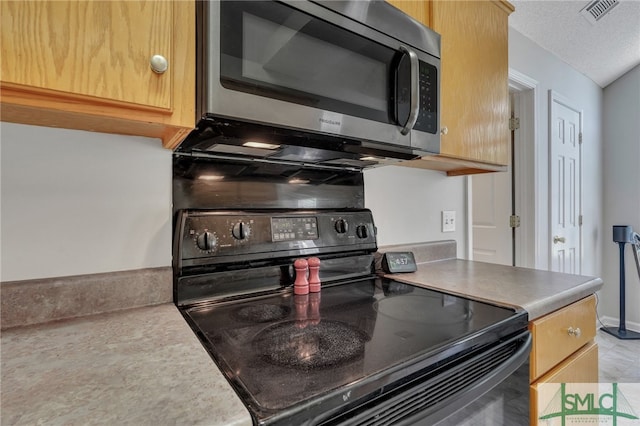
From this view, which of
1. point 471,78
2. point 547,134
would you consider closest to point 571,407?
point 471,78

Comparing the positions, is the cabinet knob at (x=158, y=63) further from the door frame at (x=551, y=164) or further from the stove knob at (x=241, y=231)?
the door frame at (x=551, y=164)

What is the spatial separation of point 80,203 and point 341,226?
786mm

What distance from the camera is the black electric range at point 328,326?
51cm

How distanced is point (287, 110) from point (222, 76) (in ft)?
0.49

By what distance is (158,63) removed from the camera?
604mm

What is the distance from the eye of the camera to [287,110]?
0.71 metres

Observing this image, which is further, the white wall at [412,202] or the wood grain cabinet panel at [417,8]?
the white wall at [412,202]

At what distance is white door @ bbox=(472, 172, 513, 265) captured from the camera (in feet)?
8.13

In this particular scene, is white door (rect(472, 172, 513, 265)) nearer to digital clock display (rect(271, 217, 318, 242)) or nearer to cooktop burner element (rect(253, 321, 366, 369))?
digital clock display (rect(271, 217, 318, 242))

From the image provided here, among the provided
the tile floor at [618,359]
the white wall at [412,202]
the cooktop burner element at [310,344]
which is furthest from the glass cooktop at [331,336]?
the tile floor at [618,359]

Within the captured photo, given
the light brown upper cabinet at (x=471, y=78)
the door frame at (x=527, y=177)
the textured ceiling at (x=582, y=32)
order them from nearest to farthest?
the light brown upper cabinet at (x=471, y=78), the textured ceiling at (x=582, y=32), the door frame at (x=527, y=177)

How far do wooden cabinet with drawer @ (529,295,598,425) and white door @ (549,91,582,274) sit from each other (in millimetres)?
1547

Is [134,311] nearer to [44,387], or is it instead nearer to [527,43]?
[44,387]

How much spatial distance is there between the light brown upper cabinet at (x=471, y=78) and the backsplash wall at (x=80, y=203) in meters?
0.92
